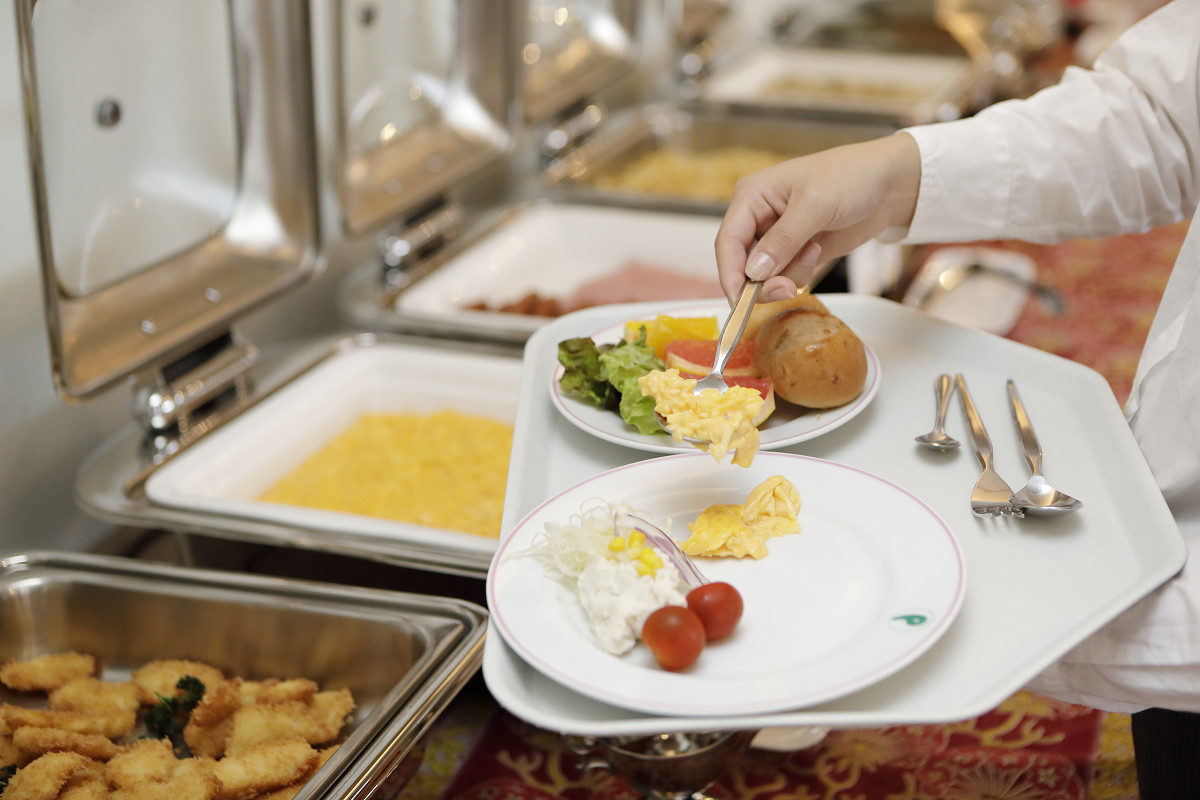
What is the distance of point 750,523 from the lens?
855mm

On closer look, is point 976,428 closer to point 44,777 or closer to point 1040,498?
point 1040,498

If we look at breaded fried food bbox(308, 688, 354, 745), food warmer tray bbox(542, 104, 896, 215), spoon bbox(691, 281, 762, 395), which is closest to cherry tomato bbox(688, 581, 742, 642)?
spoon bbox(691, 281, 762, 395)

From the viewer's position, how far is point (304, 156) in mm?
1608

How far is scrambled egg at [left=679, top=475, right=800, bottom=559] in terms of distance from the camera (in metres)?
0.83

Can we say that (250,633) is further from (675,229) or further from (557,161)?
(557,161)

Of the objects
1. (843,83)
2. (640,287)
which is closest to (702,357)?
(640,287)

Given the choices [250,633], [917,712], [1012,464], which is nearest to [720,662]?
[917,712]

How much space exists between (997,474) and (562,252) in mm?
1516

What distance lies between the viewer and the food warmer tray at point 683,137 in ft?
8.37

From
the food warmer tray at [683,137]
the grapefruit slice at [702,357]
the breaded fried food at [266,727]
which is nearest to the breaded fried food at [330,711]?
the breaded fried food at [266,727]

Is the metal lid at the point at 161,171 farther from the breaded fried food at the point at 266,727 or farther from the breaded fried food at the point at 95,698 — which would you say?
the breaded fried food at the point at 266,727

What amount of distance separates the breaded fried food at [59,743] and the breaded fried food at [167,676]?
0.28ft

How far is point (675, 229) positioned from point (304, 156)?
90cm

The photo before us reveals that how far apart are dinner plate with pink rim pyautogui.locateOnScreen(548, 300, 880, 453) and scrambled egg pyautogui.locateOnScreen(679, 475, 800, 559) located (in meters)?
0.09
